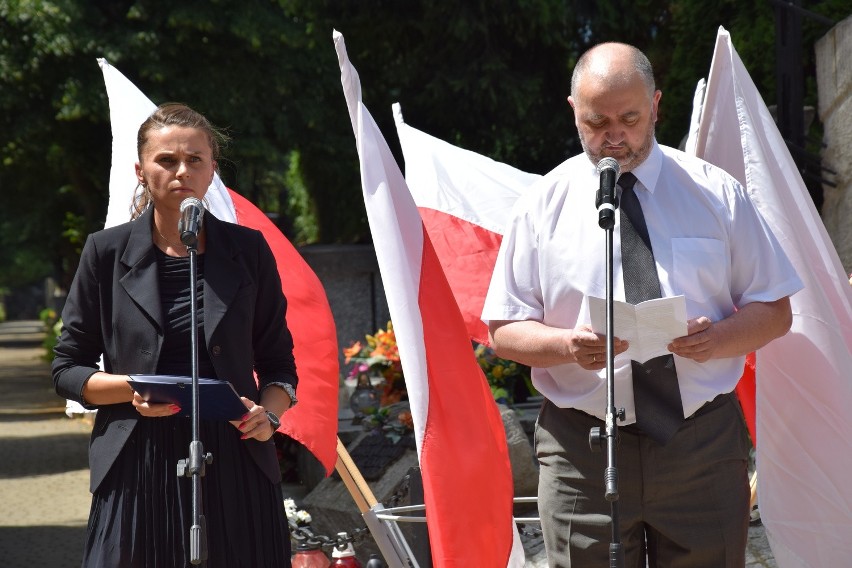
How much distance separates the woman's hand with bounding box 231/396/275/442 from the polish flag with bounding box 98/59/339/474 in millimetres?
1327

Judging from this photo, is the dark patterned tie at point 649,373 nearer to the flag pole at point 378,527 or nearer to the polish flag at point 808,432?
the polish flag at point 808,432

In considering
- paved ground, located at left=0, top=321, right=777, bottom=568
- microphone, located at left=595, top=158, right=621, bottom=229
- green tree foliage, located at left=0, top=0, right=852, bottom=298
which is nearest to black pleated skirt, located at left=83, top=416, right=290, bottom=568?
microphone, located at left=595, top=158, right=621, bottom=229

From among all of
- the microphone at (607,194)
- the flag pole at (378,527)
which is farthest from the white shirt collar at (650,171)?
the flag pole at (378,527)

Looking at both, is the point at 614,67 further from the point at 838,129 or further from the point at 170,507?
the point at 838,129

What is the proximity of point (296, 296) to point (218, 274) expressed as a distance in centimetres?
171

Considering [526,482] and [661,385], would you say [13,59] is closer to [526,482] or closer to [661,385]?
[526,482]

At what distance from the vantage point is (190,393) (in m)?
3.10

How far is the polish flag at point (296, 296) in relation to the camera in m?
4.78

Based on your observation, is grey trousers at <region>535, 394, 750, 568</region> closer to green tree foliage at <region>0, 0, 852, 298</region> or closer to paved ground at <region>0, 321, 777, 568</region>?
paved ground at <region>0, 321, 777, 568</region>

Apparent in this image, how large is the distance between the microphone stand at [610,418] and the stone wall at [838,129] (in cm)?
497

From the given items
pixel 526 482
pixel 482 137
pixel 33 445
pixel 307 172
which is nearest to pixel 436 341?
pixel 526 482

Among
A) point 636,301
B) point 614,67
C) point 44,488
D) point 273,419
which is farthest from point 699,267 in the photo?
point 44,488

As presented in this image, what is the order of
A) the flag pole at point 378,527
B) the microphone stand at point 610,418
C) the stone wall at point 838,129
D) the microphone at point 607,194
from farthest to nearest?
the stone wall at point 838,129 < the flag pole at point 378,527 < the microphone at point 607,194 < the microphone stand at point 610,418

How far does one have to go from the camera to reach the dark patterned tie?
3236 millimetres
